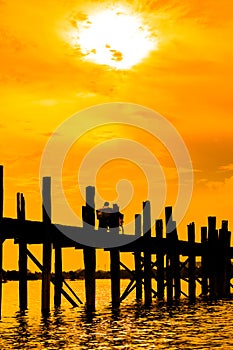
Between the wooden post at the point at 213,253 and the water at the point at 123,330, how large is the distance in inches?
289

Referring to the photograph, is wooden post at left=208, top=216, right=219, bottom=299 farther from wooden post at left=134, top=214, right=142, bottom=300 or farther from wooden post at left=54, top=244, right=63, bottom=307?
wooden post at left=54, top=244, right=63, bottom=307

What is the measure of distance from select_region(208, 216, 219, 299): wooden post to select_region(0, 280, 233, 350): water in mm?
7349

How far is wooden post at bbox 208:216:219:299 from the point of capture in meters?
43.6

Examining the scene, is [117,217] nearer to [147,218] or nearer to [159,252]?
[147,218]

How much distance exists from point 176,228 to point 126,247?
5.23 meters

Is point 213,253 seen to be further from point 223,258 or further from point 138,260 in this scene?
point 138,260

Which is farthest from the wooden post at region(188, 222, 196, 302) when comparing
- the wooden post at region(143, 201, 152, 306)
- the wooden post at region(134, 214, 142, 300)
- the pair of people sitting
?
the pair of people sitting

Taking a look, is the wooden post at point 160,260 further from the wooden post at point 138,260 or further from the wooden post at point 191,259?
the wooden post at point 191,259

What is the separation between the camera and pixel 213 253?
44.5 meters

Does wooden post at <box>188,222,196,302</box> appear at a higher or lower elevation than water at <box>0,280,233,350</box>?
higher

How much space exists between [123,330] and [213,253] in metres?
17.8

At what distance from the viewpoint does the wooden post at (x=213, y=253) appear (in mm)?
43625

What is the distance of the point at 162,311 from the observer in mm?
35781

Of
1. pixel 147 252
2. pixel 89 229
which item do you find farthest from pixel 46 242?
pixel 147 252
